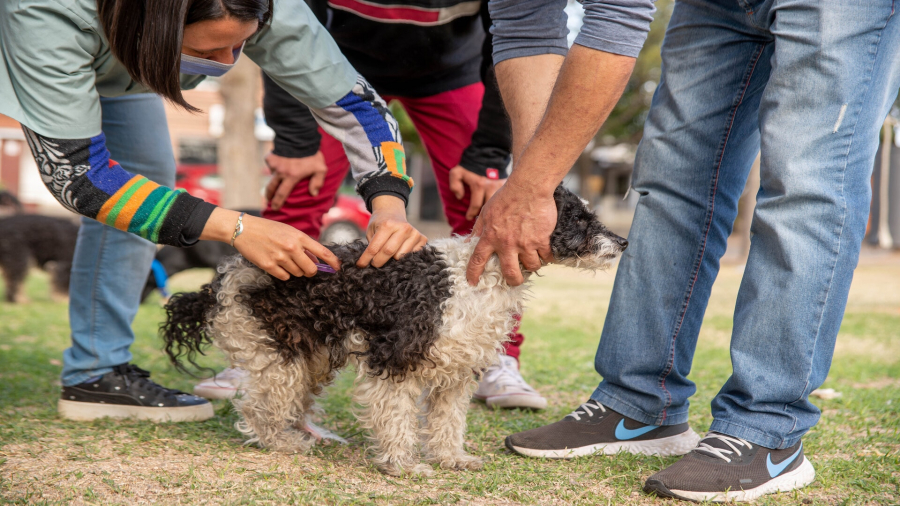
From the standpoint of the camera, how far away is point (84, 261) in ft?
10.8

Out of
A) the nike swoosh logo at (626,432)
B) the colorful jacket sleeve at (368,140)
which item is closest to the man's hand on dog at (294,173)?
the colorful jacket sleeve at (368,140)

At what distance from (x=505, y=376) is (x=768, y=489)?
153cm

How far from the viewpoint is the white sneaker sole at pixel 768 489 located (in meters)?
2.29

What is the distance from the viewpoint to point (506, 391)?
3549 mm

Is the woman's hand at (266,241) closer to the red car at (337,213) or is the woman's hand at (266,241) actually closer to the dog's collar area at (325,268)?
the dog's collar area at (325,268)

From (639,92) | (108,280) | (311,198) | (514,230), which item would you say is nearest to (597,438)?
(514,230)

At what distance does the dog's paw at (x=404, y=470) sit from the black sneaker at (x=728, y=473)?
2.69ft

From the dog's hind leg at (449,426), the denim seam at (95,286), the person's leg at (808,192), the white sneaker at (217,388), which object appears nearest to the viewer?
the person's leg at (808,192)

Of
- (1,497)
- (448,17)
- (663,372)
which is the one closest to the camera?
(1,497)

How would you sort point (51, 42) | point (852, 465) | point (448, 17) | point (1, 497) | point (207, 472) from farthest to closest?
1. point (448, 17)
2. point (852, 465)
3. point (207, 472)
4. point (51, 42)
5. point (1, 497)

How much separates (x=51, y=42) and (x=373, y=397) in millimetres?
1698

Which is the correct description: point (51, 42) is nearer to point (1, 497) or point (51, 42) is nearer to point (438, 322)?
point (1, 497)

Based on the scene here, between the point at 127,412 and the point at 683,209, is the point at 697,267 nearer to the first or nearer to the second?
the point at 683,209

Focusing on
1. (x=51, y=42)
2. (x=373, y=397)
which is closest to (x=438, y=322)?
(x=373, y=397)
